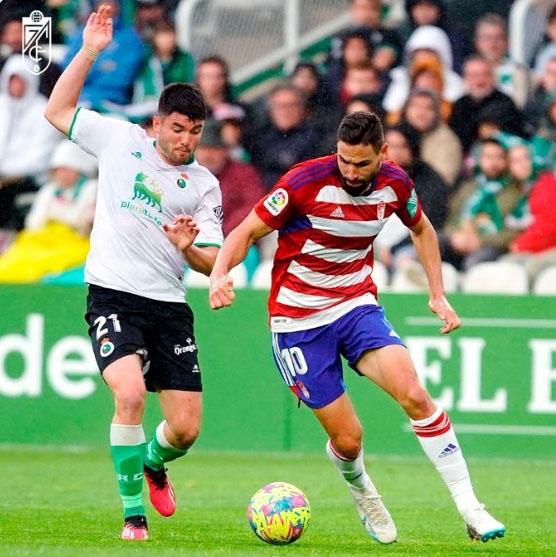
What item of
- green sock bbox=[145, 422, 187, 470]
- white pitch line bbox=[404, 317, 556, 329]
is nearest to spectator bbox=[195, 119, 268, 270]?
white pitch line bbox=[404, 317, 556, 329]

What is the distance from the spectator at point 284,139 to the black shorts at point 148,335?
604 cm

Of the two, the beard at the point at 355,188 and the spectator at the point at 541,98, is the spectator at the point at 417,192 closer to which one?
the spectator at the point at 541,98

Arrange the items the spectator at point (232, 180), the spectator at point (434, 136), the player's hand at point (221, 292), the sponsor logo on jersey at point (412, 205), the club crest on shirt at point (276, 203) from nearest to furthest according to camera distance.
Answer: the player's hand at point (221, 292) < the club crest on shirt at point (276, 203) < the sponsor logo on jersey at point (412, 205) < the spectator at point (434, 136) < the spectator at point (232, 180)

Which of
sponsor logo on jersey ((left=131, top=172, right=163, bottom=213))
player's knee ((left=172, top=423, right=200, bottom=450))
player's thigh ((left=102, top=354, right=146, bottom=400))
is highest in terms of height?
sponsor logo on jersey ((left=131, top=172, right=163, bottom=213))

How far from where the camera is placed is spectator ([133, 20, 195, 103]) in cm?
1445

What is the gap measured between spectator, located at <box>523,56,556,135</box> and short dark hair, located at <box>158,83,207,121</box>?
680 cm

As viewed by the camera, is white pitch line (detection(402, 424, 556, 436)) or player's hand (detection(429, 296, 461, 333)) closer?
player's hand (detection(429, 296, 461, 333))

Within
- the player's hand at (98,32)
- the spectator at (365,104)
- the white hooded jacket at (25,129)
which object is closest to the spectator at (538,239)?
the spectator at (365,104)

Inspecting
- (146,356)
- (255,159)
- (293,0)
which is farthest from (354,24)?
(146,356)

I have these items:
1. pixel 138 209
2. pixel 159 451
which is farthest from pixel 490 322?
pixel 138 209

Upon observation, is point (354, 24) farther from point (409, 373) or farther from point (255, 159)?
point (409, 373)

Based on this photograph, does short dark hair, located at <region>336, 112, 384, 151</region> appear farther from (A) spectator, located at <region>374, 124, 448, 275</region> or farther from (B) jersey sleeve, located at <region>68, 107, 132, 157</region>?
(A) spectator, located at <region>374, 124, 448, 275</region>

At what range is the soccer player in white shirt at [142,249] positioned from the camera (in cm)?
769

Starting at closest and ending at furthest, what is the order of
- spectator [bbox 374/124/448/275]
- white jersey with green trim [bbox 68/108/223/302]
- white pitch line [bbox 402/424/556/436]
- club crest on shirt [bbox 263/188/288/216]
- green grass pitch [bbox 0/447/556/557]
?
green grass pitch [bbox 0/447/556/557], club crest on shirt [bbox 263/188/288/216], white jersey with green trim [bbox 68/108/223/302], white pitch line [bbox 402/424/556/436], spectator [bbox 374/124/448/275]
